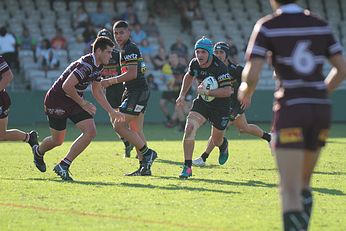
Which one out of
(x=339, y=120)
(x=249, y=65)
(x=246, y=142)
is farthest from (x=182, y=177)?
(x=339, y=120)

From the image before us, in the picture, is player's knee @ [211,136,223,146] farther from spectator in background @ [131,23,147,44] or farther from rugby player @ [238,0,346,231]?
spectator in background @ [131,23,147,44]

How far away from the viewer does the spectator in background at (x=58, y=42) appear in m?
30.5

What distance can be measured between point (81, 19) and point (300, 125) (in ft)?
81.5

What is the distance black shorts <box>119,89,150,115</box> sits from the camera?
48.9ft

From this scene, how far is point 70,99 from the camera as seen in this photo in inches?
530

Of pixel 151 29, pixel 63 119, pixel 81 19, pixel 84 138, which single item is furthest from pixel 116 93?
pixel 151 29

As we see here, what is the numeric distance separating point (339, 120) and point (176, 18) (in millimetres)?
7802

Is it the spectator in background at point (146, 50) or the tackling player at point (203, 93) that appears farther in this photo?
the spectator in background at point (146, 50)

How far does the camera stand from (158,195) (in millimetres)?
11641

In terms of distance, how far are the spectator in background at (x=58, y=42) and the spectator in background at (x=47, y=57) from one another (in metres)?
0.47

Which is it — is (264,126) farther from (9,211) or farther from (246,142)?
(9,211)

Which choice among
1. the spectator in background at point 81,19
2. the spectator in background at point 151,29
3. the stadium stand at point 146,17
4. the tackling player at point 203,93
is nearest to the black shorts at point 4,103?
the tackling player at point 203,93

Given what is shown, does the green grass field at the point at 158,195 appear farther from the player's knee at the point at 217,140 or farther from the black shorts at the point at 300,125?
the black shorts at the point at 300,125

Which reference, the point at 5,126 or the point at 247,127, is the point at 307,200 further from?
the point at 247,127
